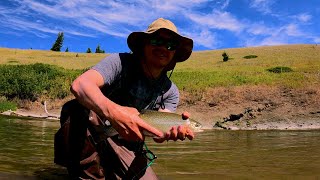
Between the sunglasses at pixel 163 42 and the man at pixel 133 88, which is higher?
the sunglasses at pixel 163 42

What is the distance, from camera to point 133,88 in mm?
5102

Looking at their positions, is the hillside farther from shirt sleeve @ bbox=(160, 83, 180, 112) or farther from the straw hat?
the straw hat

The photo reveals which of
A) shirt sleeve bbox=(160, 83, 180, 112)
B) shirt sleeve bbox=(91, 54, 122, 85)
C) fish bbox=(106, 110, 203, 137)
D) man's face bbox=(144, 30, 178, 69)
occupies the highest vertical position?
man's face bbox=(144, 30, 178, 69)

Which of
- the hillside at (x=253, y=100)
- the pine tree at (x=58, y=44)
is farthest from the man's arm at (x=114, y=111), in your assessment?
the pine tree at (x=58, y=44)

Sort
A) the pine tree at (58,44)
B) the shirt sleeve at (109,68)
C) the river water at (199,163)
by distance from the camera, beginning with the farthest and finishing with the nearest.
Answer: the pine tree at (58,44)
the river water at (199,163)
the shirt sleeve at (109,68)

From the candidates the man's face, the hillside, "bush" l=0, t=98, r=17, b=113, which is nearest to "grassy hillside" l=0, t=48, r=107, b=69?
"bush" l=0, t=98, r=17, b=113

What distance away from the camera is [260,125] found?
2586 cm

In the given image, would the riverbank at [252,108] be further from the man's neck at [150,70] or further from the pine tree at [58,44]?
the pine tree at [58,44]

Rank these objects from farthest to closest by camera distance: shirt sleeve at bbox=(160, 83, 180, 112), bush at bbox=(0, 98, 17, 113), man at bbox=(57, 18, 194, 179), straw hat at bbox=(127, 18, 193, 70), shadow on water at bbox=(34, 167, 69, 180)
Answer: bush at bbox=(0, 98, 17, 113) < shadow on water at bbox=(34, 167, 69, 180) < shirt sleeve at bbox=(160, 83, 180, 112) < straw hat at bbox=(127, 18, 193, 70) < man at bbox=(57, 18, 194, 179)

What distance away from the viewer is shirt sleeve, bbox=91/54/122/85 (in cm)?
448

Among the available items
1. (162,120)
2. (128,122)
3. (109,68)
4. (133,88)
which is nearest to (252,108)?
(133,88)

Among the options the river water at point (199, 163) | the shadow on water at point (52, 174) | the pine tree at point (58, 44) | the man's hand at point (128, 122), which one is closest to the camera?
the man's hand at point (128, 122)

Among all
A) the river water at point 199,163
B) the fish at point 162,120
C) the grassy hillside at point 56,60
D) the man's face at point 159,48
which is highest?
the grassy hillside at point 56,60

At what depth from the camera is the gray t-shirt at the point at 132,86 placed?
466 cm
